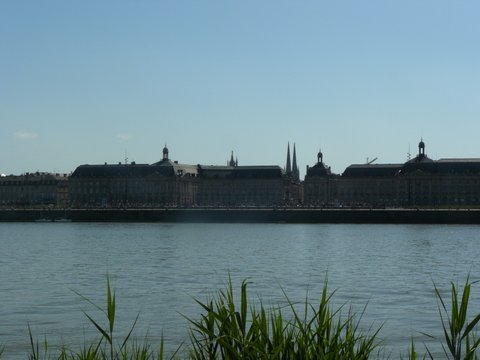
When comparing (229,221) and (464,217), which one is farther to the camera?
(229,221)

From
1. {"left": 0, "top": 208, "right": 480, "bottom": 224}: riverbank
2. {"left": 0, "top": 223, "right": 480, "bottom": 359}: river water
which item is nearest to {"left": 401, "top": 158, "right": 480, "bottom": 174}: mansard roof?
{"left": 0, "top": 208, "right": 480, "bottom": 224}: riverbank

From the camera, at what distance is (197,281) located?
130 feet

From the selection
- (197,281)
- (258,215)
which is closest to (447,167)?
(258,215)

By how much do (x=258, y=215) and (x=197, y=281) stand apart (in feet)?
345

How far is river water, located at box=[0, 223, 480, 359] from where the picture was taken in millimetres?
25672

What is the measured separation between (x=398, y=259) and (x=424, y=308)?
26301 millimetres

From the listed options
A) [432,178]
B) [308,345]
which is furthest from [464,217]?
[308,345]

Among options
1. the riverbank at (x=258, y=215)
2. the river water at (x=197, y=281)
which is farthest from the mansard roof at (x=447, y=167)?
the river water at (x=197, y=281)

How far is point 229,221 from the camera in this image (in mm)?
145750

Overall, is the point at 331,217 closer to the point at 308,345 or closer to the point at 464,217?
the point at 464,217

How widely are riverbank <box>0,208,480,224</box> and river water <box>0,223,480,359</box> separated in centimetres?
5725

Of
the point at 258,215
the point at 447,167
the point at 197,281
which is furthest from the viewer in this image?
the point at 447,167

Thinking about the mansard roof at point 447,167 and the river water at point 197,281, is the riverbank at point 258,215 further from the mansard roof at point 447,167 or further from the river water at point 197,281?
the river water at point 197,281

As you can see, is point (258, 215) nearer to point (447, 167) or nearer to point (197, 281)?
point (447, 167)
